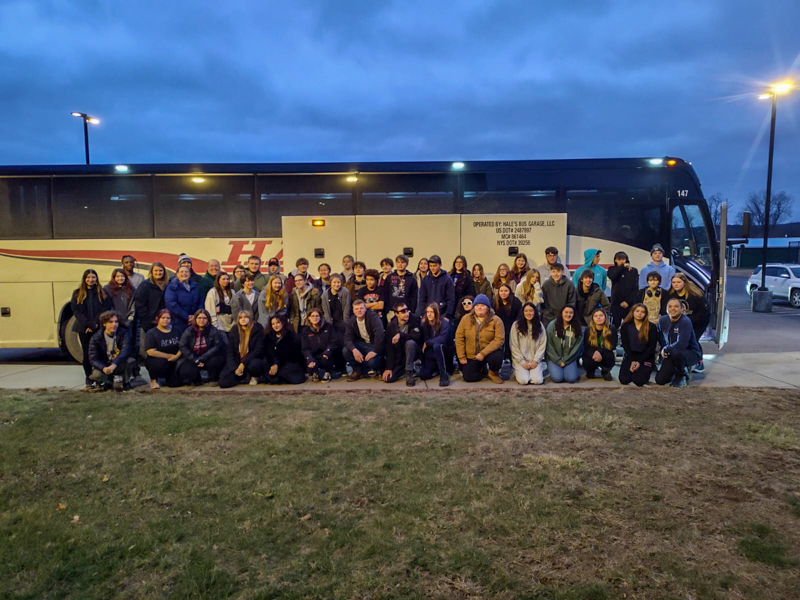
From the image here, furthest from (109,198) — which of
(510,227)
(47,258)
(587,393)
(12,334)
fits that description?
(587,393)

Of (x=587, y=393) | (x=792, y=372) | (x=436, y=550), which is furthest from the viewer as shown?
(x=792, y=372)

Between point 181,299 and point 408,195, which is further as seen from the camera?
point 408,195

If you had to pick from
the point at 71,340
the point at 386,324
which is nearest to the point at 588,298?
the point at 386,324

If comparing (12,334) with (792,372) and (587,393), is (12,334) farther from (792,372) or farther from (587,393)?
(792,372)

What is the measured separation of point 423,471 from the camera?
444cm

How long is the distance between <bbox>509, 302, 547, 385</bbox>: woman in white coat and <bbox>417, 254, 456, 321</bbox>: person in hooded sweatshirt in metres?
1.10

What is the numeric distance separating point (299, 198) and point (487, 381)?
4.54 meters

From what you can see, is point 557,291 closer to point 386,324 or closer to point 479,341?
point 479,341

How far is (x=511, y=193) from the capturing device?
365 inches

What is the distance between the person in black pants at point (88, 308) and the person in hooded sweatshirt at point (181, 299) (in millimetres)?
952

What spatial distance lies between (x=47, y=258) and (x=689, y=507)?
1013 cm

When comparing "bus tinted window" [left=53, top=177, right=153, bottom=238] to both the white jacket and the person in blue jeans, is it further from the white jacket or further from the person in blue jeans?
the person in blue jeans

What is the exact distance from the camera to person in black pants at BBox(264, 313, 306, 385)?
25.3ft

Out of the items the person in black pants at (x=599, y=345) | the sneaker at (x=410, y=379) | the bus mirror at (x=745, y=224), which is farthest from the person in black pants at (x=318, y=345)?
the bus mirror at (x=745, y=224)
